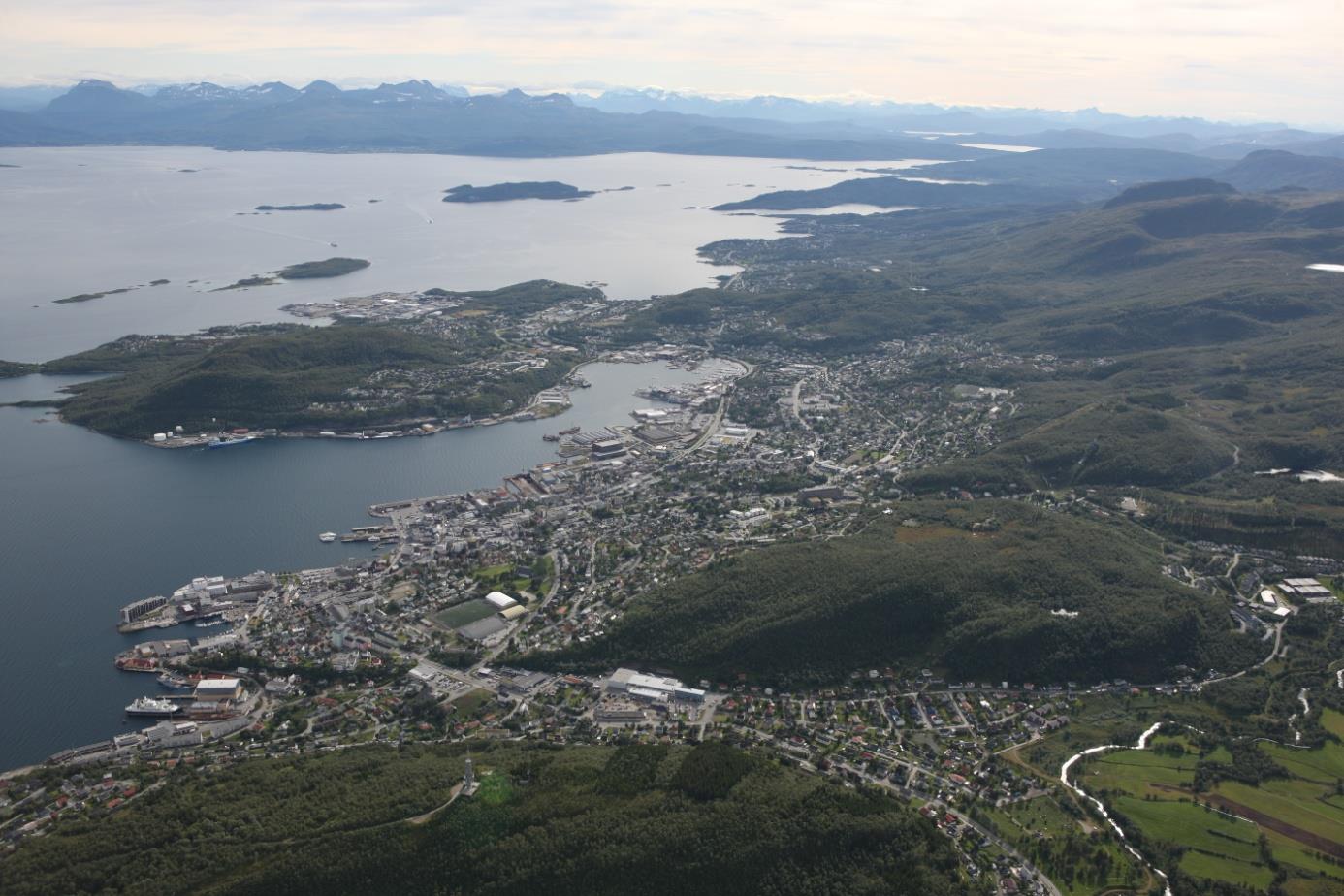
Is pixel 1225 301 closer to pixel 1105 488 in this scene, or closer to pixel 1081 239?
pixel 1081 239

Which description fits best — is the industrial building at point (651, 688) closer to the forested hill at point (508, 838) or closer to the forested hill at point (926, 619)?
the forested hill at point (926, 619)

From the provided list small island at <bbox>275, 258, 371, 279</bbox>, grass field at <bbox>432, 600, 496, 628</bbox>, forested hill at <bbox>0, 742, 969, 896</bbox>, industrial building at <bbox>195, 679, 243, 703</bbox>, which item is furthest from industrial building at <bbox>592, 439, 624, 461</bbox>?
small island at <bbox>275, 258, 371, 279</bbox>

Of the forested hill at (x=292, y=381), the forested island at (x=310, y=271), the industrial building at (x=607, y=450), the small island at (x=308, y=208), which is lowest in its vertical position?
the industrial building at (x=607, y=450)

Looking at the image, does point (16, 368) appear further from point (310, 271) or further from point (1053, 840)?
point (1053, 840)

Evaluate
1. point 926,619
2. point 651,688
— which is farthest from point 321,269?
point 926,619

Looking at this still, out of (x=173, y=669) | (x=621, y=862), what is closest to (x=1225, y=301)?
(x=621, y=862)

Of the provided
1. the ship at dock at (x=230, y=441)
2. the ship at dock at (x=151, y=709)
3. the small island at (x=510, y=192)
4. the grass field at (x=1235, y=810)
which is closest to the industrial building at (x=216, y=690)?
the ship at dock at (x=151, y=709)
